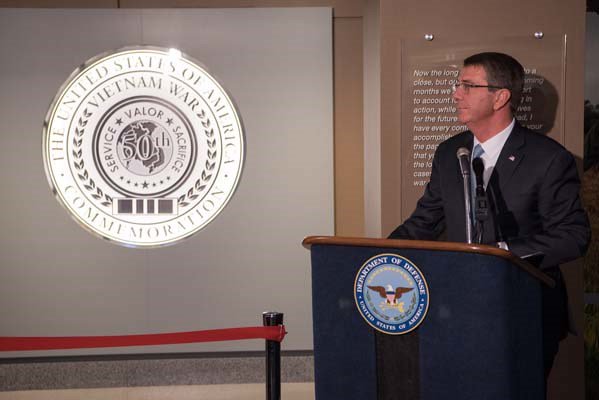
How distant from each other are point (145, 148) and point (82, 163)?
43 cm

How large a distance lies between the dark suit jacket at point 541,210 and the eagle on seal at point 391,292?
0.64 metres

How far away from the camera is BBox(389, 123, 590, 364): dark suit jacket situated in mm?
2695

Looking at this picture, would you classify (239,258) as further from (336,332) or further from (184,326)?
(336,332)

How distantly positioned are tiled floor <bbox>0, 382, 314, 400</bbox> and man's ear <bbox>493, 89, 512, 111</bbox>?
7.92 ft

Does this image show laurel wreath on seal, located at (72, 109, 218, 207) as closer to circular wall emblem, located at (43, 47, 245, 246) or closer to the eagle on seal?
circular wall emblem, located at (43, 47, 245, 246)

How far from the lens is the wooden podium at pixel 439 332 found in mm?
2129

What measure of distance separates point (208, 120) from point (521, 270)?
3.04m

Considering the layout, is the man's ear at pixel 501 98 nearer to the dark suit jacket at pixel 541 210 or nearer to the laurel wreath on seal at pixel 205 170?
the dark suit jacket at pixel 541 210

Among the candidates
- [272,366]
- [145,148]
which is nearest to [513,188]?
[272,366]

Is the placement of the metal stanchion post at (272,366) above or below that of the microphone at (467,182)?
below

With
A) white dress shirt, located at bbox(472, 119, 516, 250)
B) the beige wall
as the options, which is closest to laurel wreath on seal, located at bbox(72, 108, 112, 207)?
the beige wall

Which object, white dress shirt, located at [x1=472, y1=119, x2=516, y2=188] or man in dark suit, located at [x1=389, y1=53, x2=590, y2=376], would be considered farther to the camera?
white dress shirt, located at [x1=472, y1=119, x2=516, y2=188]

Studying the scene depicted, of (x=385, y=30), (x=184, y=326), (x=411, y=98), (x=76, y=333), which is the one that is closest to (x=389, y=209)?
(x=411, y=98)

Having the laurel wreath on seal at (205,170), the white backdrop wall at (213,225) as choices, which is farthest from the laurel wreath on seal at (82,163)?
the laurel wreath on seal at (205,170)
